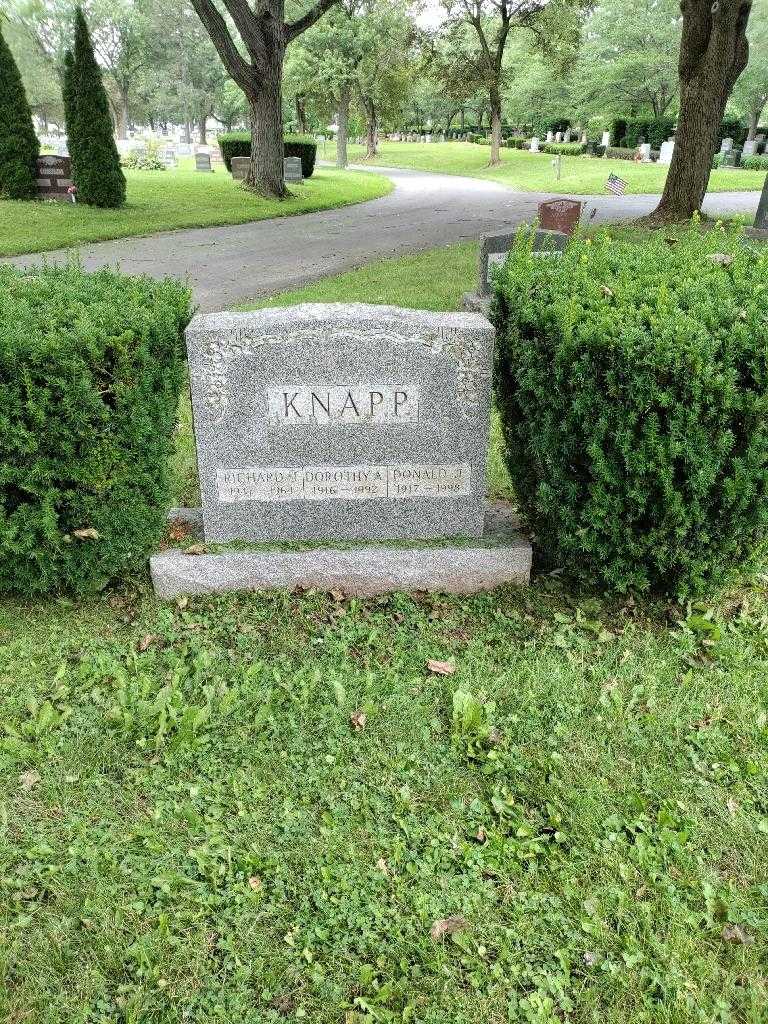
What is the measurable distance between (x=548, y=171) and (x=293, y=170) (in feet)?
52.1

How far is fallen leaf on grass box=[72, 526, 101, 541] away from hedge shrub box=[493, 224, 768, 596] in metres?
2.23

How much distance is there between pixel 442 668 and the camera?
351cm

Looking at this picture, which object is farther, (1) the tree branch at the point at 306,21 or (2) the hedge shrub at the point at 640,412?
(1) the tree branch at the point at 306,21

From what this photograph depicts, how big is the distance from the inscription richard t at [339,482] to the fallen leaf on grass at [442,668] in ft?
3.35

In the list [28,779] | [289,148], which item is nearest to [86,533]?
[28,779]

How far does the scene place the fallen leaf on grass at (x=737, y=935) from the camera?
2342mm

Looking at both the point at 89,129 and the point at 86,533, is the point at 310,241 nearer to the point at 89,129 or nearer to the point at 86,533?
the point at 89,129

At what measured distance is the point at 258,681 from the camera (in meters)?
3.44

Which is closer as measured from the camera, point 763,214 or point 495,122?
point 763,214

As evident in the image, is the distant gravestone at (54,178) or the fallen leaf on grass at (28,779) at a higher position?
the distant gravestone at (54,178)

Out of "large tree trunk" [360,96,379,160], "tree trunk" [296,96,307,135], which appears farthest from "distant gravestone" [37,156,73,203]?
"large tree trunk" [360,96,379,160]

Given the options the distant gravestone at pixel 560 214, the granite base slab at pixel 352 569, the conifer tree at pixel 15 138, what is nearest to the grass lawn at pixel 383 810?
the granite base slab at pixel 352 569

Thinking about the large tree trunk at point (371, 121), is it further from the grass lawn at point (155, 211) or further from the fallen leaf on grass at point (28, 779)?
the fallen leaf on grass at point (28, 779)

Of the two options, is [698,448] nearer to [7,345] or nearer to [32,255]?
[7,345]
